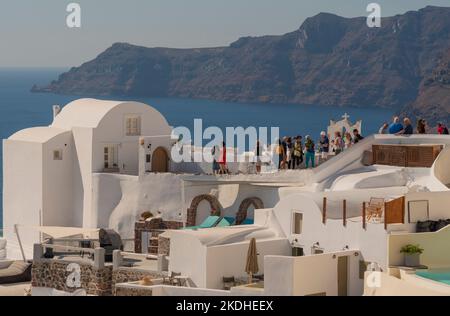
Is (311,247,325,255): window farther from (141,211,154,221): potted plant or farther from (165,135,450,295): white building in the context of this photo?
(141,211,154,221): potted plant

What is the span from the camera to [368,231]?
126ft

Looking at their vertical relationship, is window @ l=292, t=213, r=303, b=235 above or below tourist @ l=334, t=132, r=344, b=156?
below

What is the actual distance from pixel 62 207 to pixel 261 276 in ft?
48.9

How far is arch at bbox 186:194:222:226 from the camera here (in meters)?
48.5

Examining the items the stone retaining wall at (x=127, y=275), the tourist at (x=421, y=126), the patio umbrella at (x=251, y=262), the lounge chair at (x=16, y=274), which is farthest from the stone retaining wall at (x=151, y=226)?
the tourist at (x=421, y=126)

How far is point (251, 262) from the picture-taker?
1577 inches

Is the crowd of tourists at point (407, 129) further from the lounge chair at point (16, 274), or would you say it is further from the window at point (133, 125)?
the lounge chair at point (16, 274)

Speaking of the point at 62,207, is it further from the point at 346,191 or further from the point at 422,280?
the point at 422,280

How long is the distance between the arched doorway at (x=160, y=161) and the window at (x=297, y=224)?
11.2 meters

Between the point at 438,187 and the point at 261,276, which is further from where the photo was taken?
the point at 438,187

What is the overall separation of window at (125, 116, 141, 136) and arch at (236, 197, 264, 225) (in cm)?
733

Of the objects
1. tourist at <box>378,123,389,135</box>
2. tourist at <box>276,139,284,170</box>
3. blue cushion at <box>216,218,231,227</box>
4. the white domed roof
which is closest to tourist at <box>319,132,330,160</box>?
tourist at <box>276,139,284,170</box>

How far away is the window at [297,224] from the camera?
4122 centimetres

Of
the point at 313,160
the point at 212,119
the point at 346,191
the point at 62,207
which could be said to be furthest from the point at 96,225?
the point at 212,119
